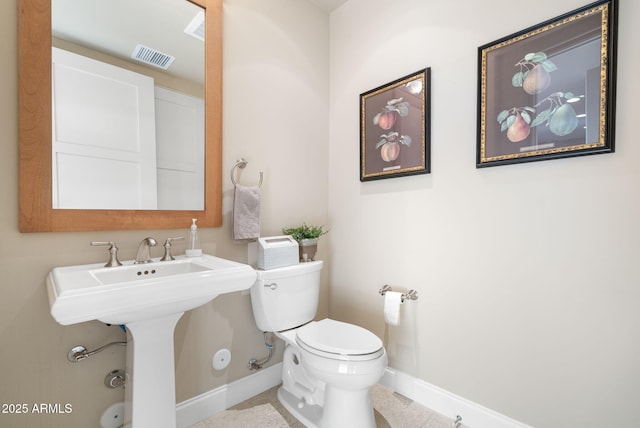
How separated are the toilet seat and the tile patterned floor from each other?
459mm

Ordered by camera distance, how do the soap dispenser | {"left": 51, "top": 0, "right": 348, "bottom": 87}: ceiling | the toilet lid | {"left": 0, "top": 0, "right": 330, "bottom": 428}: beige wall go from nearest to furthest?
{"left": 0, "top": 0, "right": 330, "bottom": 428}: beige wall < {"left": 51, "top": 0, "right": 348, "bottom": 87}: ceiling < the toilet lid < the soap dispenser

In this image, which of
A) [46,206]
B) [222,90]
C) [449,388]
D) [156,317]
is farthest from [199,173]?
[449,388]

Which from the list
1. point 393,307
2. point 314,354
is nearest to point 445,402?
point 393,307

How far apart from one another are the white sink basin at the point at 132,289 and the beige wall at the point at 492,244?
102 cm

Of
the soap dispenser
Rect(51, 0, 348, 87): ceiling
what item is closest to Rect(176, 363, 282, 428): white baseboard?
the soap dispenser

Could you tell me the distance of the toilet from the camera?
1.30 m

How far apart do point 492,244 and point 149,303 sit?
1.46 metres

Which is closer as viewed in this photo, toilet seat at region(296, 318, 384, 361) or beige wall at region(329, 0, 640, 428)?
beige wall at region(329, 0, 640, 428)

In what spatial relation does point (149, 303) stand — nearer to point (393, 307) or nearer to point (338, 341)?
point (338, 341)

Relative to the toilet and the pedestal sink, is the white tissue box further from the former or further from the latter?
the pedestal sink

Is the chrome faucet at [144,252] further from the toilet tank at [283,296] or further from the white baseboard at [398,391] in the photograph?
the white baseboard at [398,391]

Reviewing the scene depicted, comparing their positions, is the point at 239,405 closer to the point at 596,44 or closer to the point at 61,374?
the point at 61,374

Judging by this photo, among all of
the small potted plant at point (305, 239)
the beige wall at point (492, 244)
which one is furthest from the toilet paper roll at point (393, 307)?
the small potted plant at point (305, 239)

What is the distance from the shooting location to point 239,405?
168 cm
